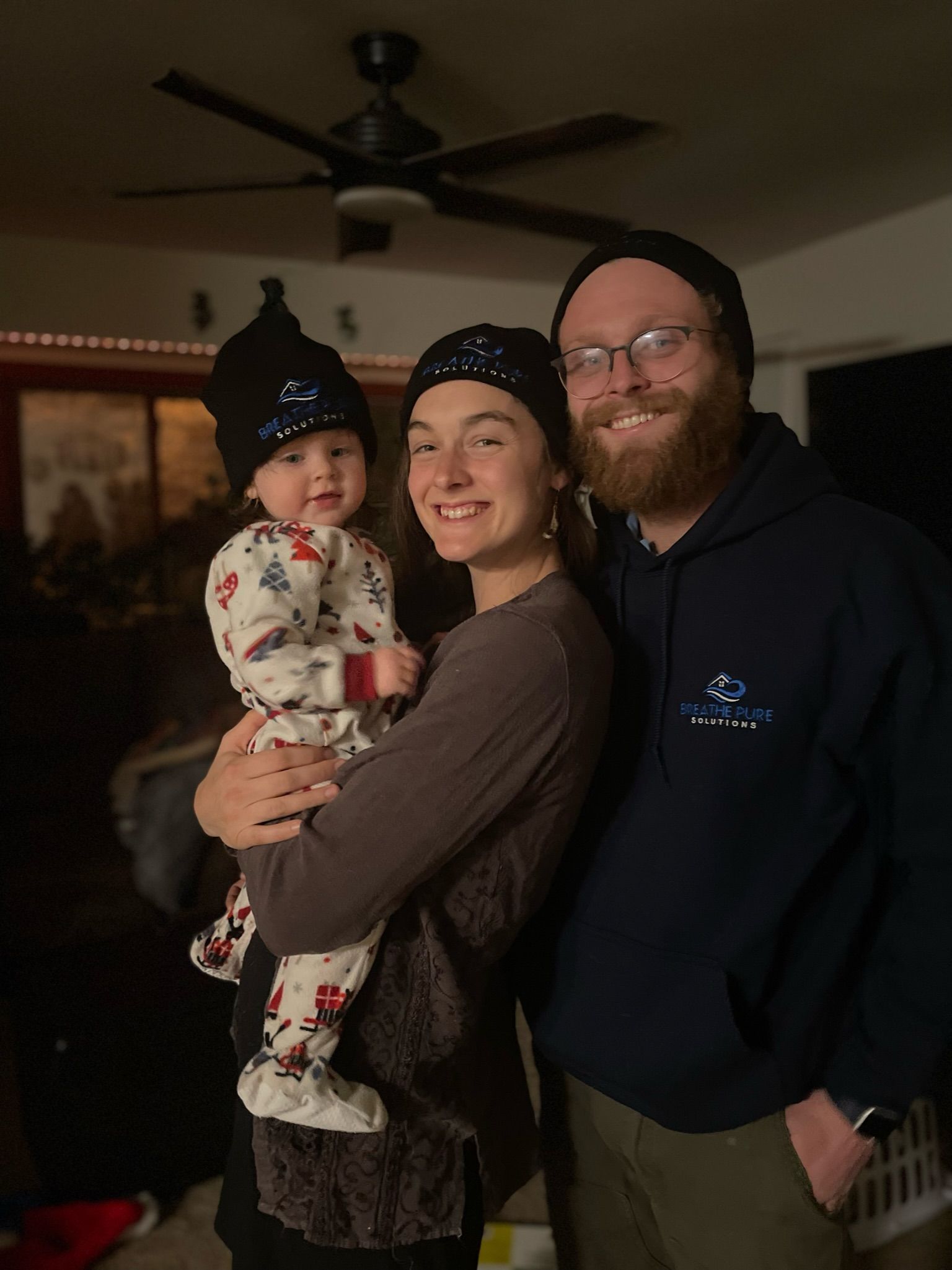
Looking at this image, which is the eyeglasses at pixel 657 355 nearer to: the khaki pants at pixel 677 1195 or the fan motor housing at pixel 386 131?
the khaki pants at pixel 677 1195

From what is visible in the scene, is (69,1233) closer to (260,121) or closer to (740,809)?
(740,809)

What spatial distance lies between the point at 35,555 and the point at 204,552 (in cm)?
78

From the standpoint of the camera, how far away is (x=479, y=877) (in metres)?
1.05

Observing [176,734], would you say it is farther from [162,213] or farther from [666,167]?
[666,167]

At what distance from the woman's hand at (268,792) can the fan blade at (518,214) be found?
2.26 metres

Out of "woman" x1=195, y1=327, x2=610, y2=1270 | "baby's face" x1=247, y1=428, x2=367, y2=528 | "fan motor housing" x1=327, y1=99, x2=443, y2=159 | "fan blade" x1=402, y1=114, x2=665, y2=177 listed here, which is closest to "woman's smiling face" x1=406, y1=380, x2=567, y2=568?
"woman" x1=195, y1=327, x2=610, y2=1270

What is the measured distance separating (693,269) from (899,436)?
852 millimetres

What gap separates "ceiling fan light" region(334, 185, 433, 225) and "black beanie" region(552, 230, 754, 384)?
165 cm

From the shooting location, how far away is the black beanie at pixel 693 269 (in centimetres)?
116

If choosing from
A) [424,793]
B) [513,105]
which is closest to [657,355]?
[424,793]

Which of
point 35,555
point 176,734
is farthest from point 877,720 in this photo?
point 35,555

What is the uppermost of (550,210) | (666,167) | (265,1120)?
(666,167)

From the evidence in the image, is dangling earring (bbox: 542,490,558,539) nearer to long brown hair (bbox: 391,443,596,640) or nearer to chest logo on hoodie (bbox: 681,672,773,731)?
long brown hair (bbox: 391,443,596,640)

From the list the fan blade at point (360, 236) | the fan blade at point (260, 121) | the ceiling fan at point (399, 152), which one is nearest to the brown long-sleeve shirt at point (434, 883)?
the fan blade at point (260, 121)
